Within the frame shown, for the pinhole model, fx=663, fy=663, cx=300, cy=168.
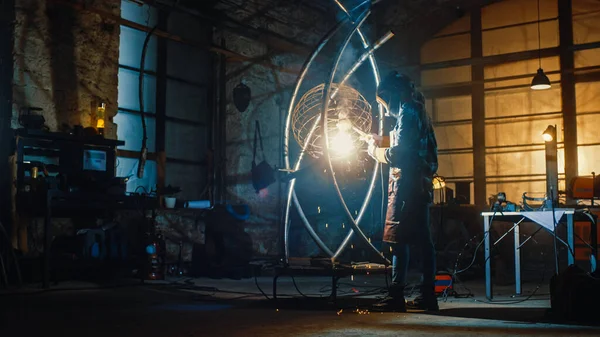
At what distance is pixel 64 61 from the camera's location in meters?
9.85

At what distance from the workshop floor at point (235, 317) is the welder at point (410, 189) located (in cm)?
37

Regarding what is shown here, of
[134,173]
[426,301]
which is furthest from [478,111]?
[426,301]

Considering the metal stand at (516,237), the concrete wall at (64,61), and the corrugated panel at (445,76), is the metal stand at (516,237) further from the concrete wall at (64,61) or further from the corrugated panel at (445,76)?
the corrugated panel at (445,76)

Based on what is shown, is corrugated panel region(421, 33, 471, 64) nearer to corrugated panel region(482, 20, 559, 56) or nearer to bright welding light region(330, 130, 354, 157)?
corrugated panel region(482, 20, 559, 56)

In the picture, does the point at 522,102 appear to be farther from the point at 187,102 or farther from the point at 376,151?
the point at 376,151

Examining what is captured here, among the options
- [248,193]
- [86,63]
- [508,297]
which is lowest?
[508,297]

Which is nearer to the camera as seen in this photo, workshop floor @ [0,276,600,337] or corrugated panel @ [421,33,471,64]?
workshop floor @ [0,276,600,337]

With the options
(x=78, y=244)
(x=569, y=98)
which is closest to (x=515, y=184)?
(x=569, y=98)

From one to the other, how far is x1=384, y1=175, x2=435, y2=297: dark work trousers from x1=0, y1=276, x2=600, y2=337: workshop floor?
16.5 inches

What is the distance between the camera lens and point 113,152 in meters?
9.94

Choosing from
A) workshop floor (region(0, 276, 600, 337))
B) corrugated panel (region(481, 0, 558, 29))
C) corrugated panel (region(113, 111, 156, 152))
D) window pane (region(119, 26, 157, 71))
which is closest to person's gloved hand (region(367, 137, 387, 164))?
workshop floor (region(0, 276, 600, 337))

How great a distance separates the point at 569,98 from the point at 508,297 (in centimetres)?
836

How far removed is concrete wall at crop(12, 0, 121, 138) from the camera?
933 cm

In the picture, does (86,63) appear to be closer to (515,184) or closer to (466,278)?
(466,278)
